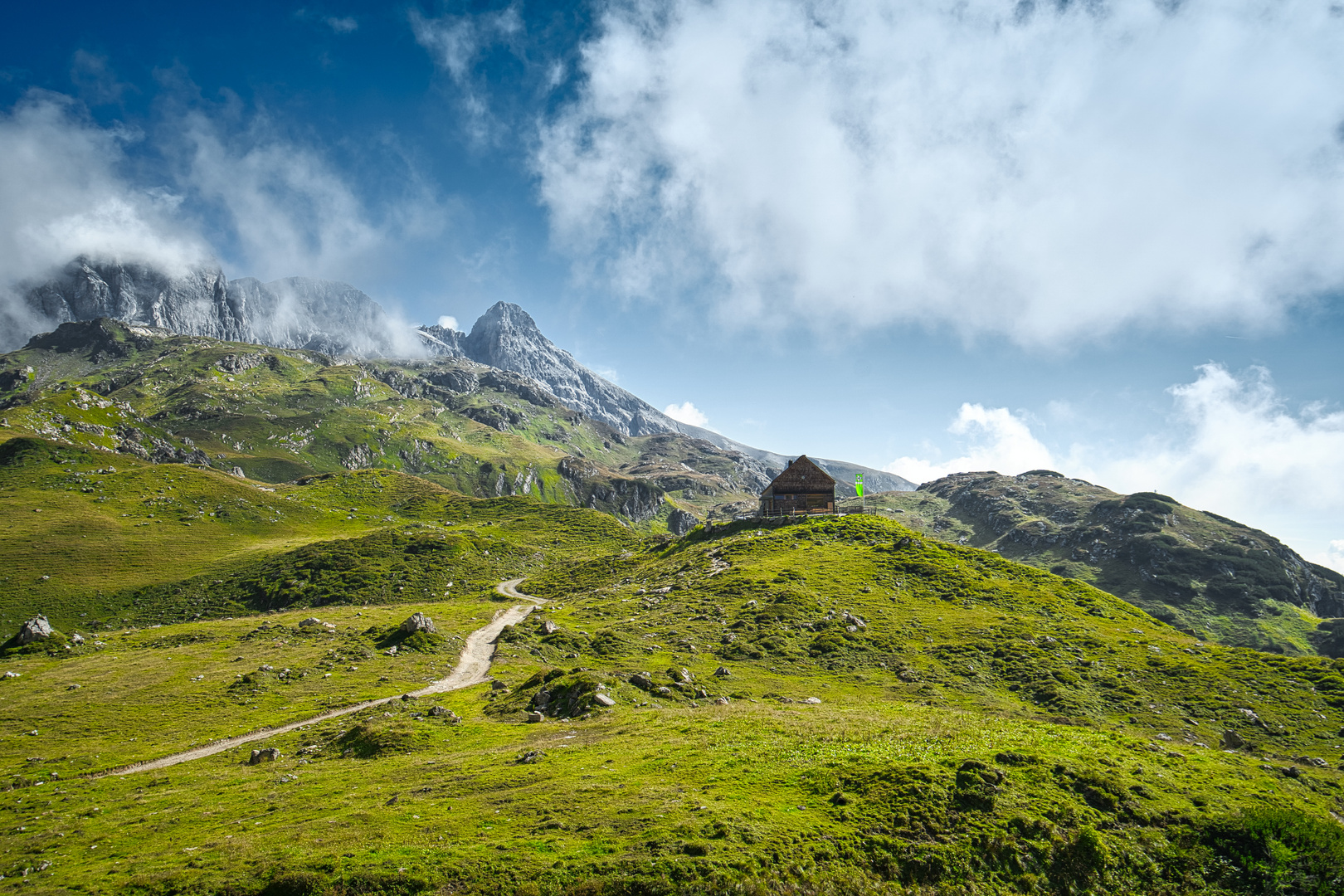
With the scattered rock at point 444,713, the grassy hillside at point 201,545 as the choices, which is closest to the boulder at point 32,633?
the grassy hillside at point 201,545

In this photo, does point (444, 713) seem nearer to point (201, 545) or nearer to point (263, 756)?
point (263, 756)

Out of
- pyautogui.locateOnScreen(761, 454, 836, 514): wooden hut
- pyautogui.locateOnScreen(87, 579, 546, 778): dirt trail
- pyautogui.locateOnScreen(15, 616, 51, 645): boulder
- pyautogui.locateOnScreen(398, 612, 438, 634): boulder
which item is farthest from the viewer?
pyautogui.locateOnScreen(761, 454, 836, 514): wooden hut

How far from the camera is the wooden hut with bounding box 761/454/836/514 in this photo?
115000mm

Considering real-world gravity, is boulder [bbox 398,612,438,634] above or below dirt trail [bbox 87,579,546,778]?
above

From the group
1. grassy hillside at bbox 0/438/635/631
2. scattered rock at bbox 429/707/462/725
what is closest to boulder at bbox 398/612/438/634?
scattered rock at bbox 429/707/462/725

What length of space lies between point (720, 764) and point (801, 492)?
93567 mm

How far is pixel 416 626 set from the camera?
6388cm

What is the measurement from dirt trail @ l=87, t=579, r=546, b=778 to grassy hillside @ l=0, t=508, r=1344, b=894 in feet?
6.48

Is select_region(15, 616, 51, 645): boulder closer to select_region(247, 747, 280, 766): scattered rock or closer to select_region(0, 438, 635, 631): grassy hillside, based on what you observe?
select_region(0, 438, 635, 631): grassy hillside

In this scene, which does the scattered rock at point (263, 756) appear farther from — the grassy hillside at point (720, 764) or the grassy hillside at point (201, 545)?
the grassy hillside at point (201, 545)

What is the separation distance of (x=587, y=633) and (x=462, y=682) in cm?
1604

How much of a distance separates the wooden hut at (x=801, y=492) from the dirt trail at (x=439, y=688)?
54.5 metres

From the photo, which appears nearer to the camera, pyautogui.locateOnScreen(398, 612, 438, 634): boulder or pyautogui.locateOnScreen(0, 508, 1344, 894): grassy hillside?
pyautogui.locateOnScreen(0, 508, 1344, 894): grassy hillside

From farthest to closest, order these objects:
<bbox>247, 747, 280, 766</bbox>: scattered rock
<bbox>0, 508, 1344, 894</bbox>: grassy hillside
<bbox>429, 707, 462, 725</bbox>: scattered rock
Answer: <bbox>429, 707, 462, 725</bbox>: scattered rock → <bbox>247, 747, 280, 766</bbox>: scattered rock → <bbox>0, 508, 1344, 894</bbox>: grassy hillside
